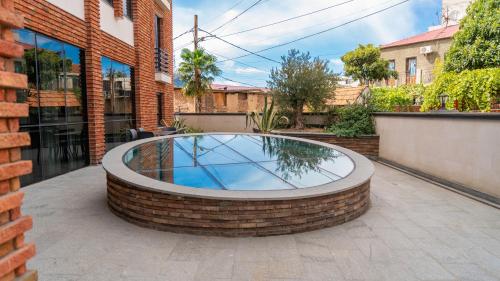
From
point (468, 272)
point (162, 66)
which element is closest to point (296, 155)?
point (468, 272)

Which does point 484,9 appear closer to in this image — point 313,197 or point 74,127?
point 313,197

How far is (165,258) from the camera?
3.15 meters

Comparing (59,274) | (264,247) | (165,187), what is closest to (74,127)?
(165,187)

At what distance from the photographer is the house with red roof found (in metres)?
24.8

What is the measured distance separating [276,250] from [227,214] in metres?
0.72

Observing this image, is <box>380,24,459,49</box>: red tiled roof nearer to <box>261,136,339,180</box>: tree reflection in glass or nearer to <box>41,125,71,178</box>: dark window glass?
<box>261,136,339,180</box>: tree reflection in glass

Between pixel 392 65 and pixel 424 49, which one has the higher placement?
pixel 424 49

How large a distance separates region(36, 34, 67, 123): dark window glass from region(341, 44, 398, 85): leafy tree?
25971mm

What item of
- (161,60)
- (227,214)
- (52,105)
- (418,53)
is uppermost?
(418,53)

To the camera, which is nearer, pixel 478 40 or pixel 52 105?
pixel 52 105

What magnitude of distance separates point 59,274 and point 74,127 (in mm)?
5431

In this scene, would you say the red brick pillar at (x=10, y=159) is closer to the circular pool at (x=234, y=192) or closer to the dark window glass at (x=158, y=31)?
the circular pool at (x=234, y=192)

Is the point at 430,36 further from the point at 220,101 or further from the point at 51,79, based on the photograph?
the point at 51,79

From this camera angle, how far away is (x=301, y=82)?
37.9ft
